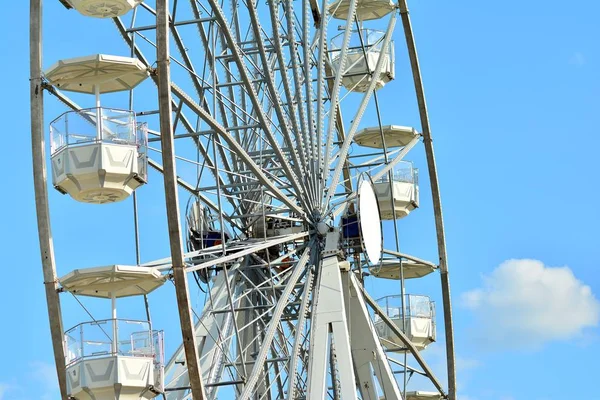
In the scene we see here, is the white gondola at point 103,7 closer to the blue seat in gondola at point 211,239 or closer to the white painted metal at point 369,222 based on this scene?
the white painted metal at point 369,222

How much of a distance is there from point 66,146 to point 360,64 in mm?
11856

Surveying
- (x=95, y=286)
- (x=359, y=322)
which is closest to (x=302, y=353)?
(x=359, y=322)

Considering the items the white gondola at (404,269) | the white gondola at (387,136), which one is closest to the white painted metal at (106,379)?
the white gondola at (404,269)

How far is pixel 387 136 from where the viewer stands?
112ft

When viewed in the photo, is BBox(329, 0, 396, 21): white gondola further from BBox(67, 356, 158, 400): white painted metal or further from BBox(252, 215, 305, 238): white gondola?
BBox(67, 356, 158, 400): white painted metal

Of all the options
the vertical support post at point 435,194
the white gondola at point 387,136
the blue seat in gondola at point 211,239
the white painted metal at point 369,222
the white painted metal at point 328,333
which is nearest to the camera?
the white painted metal at point 328,333

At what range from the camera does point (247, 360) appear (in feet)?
98.9

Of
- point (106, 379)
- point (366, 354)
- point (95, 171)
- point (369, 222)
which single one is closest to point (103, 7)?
point (95, 171)

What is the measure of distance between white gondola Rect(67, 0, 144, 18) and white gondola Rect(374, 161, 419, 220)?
10.0 meters

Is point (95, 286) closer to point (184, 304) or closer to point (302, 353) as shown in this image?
point (184, 304)

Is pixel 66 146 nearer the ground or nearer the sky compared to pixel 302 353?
nearer the sky

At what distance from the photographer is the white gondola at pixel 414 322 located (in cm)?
3344

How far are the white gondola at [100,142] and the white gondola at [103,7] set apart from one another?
0.60m

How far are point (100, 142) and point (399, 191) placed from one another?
10.4 meters
